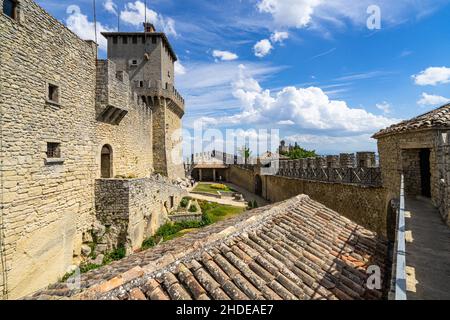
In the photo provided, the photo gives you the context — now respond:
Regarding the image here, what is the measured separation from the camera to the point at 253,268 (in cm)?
370

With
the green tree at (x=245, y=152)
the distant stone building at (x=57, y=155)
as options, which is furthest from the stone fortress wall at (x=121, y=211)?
the green tree at (x=245, y=152)

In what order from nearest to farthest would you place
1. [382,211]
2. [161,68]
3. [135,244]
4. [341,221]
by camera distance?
[341,221] < [382,211] < [135,244] < [161,68]

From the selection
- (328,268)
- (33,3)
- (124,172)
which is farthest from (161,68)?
(328,268)

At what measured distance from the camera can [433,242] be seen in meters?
4.93

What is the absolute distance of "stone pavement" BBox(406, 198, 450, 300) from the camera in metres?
3.23

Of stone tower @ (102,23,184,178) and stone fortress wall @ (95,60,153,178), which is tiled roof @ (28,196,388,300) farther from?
stone tower @ (102,23,184,178)

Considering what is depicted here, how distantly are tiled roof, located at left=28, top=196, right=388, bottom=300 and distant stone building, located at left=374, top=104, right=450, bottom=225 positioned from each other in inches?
136

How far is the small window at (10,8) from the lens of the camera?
295 inches

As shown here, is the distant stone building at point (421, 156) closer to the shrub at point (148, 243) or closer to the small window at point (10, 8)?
the shrub at point (148, 243)

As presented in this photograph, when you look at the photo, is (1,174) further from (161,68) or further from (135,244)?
(161,68)

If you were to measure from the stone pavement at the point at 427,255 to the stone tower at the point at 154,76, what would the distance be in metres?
21.4

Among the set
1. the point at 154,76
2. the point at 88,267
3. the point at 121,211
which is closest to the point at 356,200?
the point at 121,211

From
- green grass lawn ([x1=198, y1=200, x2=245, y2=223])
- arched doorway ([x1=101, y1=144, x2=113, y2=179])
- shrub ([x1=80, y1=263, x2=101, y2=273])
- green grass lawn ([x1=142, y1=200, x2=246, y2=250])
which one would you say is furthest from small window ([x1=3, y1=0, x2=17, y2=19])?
green grass lawn ([x1=198, y1=200, x2=245, y2=223])

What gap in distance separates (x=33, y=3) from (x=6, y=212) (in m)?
6.92
